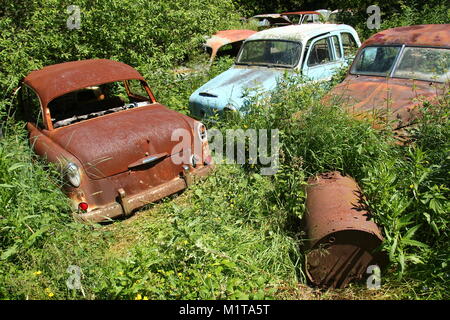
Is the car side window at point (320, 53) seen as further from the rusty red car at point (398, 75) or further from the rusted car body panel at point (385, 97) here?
the rusted car body panel at point (385, 97)

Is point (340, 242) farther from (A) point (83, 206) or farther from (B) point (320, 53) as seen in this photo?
(B) point (320, 53)

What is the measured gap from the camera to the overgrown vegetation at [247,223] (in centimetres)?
290

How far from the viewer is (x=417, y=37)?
208 inches

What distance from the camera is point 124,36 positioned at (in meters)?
6.73

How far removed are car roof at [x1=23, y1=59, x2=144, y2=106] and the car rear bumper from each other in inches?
62.7

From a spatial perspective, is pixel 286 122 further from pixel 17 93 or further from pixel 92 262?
pixel 17 93

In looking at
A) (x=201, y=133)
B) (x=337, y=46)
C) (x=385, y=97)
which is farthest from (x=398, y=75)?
(x=201, y=133)

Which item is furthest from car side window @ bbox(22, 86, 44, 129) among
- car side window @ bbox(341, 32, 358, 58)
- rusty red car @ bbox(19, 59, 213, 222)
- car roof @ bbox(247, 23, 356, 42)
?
car side window @ bbox(341, 32, 358, 58)

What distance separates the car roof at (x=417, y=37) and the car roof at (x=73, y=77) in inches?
143

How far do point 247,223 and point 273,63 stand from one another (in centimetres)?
351

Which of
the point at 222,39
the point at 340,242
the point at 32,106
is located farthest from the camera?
the point at 222,39

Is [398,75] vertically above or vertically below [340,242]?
above

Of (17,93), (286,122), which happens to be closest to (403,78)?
(286,122)

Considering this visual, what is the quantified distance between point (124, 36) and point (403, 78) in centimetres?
467
